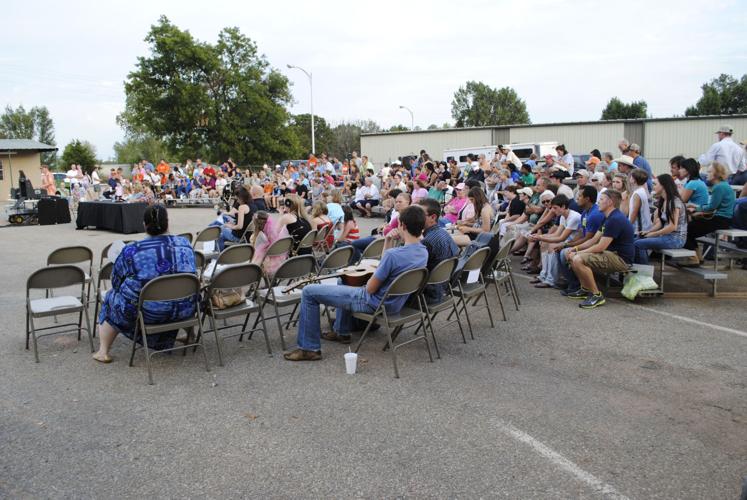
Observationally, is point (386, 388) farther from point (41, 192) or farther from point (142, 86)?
point (142, 86)

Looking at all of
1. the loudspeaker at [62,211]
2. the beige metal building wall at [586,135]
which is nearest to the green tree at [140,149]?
the beige metal building wall at [586,135]

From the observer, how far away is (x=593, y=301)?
7043mm

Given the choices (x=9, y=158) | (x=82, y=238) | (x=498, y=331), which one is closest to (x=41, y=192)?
(x=82, y=238)

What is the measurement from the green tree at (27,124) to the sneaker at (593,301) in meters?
80.9

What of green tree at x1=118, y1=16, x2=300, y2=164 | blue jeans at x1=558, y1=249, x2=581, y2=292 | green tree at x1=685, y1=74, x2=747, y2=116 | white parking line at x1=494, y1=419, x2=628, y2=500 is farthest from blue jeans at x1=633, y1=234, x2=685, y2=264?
green tree at x1=685, y1=74, x2=747, y2=116

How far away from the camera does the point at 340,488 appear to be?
10.4 feet

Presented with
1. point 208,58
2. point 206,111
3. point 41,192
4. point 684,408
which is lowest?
point 684,408

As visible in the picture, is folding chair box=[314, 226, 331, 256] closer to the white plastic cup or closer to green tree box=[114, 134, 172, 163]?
the white plastic cup

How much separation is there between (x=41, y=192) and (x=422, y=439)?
73.3 feet

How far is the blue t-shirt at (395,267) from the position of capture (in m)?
4.93

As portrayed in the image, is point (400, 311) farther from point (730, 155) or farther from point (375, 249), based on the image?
point (730, 155)

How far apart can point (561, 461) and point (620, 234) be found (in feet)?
14.4

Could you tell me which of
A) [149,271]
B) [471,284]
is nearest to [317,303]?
[149,271]

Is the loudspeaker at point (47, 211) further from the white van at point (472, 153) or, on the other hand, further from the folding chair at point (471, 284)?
the folding chair at point (471, 284)
